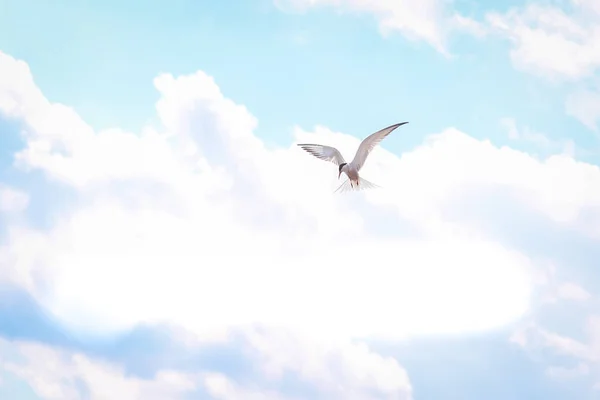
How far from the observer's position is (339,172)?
1594 inches

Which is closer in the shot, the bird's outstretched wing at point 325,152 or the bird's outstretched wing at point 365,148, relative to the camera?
the bird's outstretched wing at point 365,148

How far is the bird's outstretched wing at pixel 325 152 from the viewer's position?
41.3 metres

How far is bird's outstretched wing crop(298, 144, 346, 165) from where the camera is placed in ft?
135

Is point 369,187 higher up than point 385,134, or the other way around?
point 385,134

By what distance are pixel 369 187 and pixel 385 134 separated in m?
2.85

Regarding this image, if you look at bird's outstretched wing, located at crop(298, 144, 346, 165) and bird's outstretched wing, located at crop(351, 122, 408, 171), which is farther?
bird's outstretched wing, located at crop(298, 144, 346, 165)

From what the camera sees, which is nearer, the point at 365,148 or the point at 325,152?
the point at 365,148

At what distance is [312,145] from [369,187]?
439 cm

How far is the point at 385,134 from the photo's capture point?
39.1 metres

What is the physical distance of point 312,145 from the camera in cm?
4141

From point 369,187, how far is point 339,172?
2211mm

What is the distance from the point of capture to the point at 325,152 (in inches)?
1636

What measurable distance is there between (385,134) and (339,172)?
3283 millimetres
